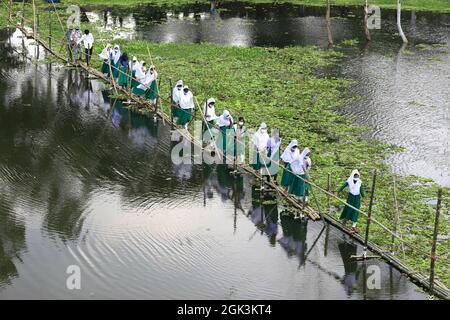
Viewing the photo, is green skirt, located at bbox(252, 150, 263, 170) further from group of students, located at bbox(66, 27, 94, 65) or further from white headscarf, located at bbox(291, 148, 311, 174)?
group of students, located at bbox(66, 27, 94, 65)

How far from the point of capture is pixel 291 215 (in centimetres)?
1552

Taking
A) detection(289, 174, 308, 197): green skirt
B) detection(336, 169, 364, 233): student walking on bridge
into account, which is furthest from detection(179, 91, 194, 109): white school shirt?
detection(336, 169, 364, 233): student walking on bridge

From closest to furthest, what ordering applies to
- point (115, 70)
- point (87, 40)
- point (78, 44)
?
point (115, 70) < point (87, 40) < point (78, 44)

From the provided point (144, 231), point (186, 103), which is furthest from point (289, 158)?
point (186, 103)

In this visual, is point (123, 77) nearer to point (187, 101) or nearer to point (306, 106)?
point (187, 101)

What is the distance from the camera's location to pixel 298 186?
50.7ft

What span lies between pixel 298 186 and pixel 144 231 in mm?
3533

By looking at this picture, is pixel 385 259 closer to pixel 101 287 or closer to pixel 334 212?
pixel 334 212

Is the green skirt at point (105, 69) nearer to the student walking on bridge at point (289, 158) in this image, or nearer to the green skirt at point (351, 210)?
the student walking on bridge at point (289, 158)

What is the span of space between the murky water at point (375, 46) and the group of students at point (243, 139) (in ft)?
12.4

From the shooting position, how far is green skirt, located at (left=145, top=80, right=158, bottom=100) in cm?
2205

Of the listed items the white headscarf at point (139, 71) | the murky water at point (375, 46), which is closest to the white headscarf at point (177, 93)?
the white headscarf at point (139, 71)

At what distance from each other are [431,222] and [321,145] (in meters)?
5.19

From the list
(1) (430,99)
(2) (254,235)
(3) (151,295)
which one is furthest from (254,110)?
(3) (151,295)
